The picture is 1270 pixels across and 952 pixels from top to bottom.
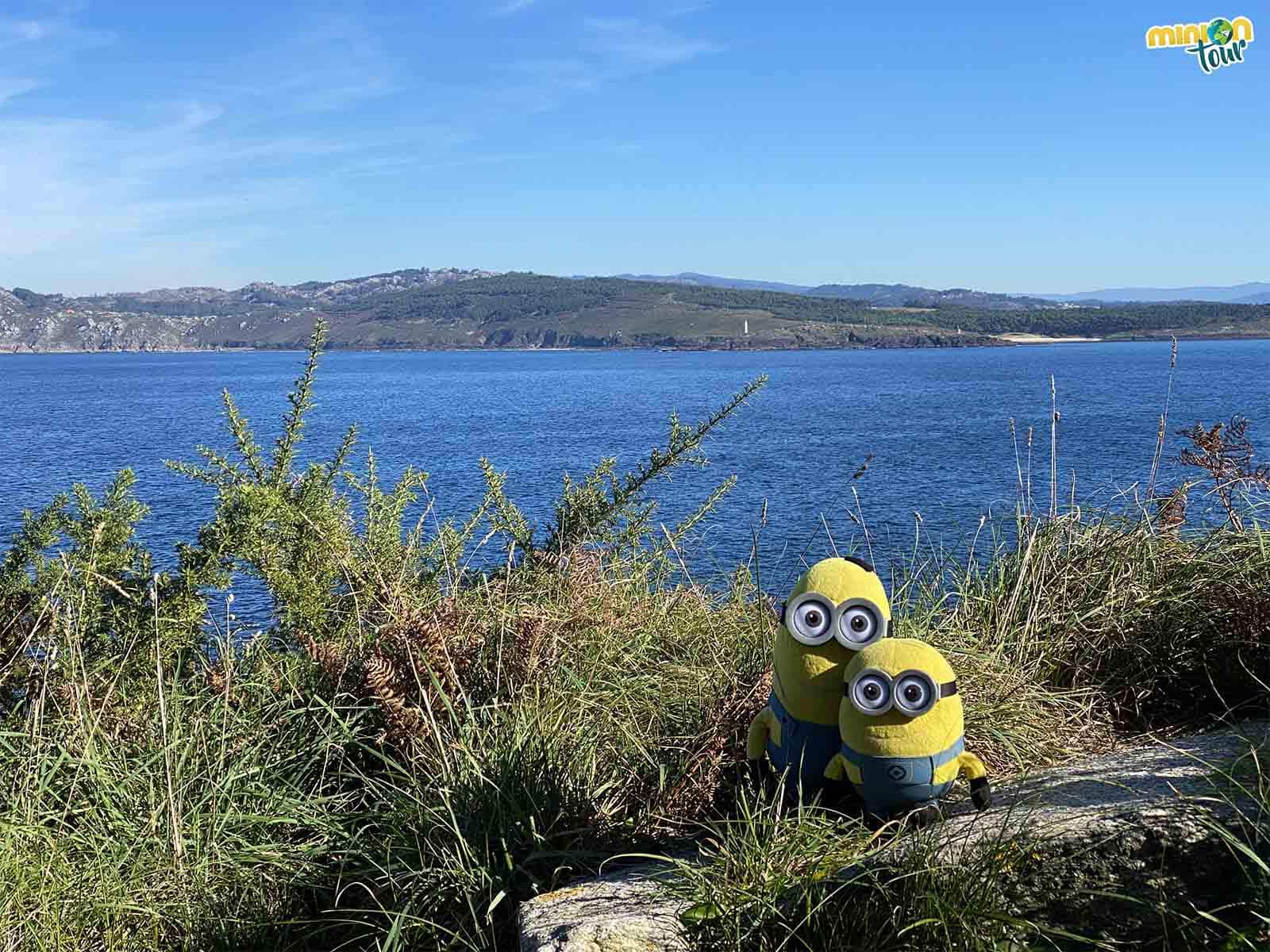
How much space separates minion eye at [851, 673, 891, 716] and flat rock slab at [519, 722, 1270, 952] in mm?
373

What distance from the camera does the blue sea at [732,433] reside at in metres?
17.7

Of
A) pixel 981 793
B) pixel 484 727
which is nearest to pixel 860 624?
pixel 981 793

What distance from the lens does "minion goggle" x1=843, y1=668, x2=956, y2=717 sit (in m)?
3.10

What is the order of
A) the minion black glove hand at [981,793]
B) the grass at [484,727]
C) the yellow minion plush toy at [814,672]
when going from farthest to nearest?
the yellow minion plush toy at [814,672]
the minion black glove hand at [981,793]
the grass at [484,727]

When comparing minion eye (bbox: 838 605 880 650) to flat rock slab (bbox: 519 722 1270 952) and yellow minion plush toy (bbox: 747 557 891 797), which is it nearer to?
yellow minion plush toy (bbox: 747 557 891 797)

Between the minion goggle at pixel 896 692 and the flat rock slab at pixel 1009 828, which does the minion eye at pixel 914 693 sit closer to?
the minion goggle at pixel 896 692

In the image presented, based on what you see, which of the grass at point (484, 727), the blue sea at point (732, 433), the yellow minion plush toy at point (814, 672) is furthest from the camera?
the blue sea at point (732, 433)

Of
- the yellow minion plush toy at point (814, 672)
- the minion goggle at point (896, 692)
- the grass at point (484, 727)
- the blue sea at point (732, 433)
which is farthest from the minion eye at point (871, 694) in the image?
the blue sea at point (732, 433)

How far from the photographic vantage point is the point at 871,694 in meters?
3.16

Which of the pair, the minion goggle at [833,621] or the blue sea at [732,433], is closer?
the minion goggle at [833,621]

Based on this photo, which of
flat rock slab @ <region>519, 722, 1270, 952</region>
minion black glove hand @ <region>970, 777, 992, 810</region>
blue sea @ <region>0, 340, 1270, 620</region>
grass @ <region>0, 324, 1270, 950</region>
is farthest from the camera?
blue sea @ <region>0, 340, 1270, 620</region>

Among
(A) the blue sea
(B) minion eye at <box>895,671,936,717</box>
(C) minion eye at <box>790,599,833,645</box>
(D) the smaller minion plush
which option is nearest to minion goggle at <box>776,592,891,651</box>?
(C) minion eye at <box>790,599,833,645</box>

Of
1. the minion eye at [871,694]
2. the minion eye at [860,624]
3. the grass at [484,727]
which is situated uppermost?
the minion eye at [860,624]

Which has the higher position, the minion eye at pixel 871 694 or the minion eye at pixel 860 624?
the minion eye at pixel 860 624
